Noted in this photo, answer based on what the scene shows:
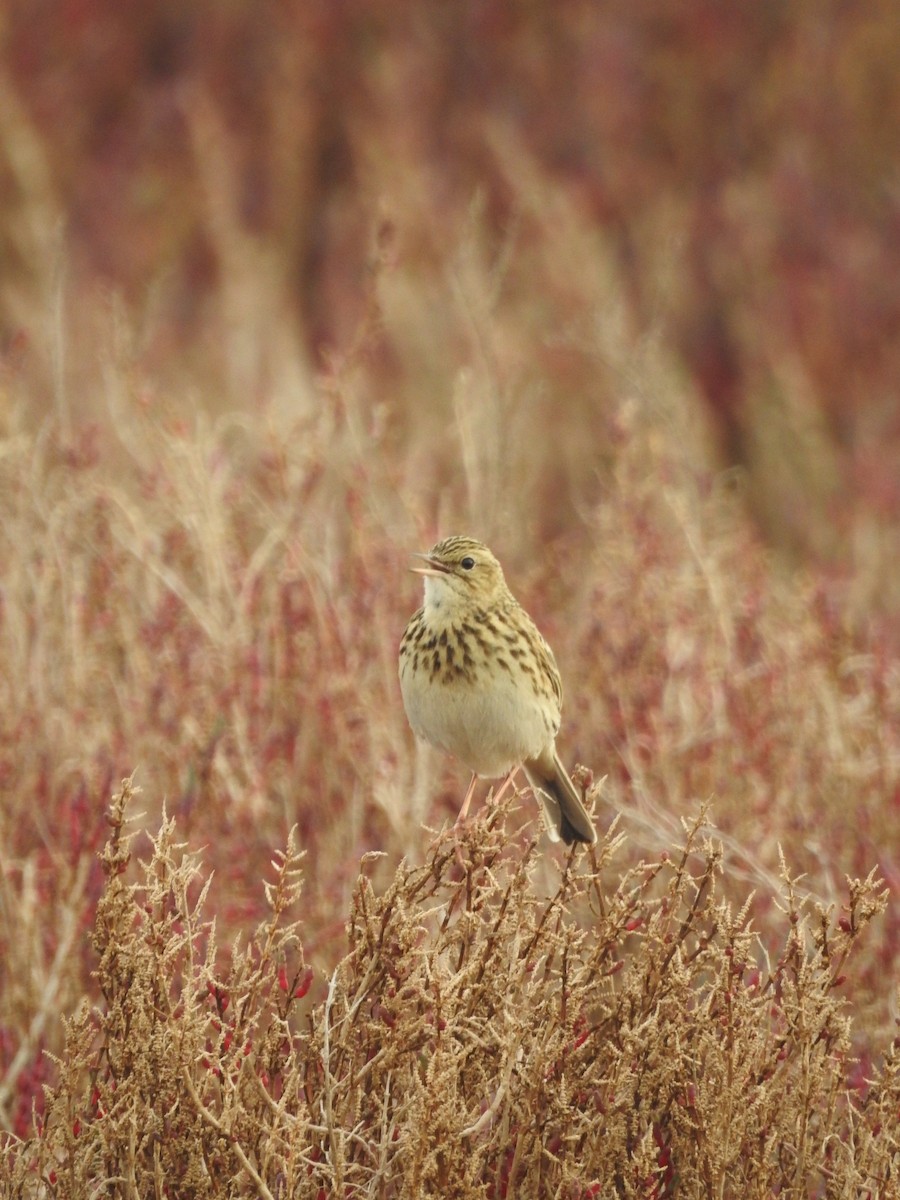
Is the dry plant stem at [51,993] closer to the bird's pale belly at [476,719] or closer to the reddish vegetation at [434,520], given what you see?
the reddish vegetation at [434,520]

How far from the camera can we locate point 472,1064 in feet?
8.25

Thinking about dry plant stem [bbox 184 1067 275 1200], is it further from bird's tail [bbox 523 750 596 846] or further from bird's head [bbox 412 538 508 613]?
bird's head [bbox 412 538 508 613]

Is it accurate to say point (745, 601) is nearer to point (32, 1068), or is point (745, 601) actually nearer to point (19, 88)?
point (32, 1068)

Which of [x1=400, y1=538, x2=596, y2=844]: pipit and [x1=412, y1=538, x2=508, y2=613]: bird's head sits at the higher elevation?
[x1=412, y1=538, x2=508, y2=613]: bird's head

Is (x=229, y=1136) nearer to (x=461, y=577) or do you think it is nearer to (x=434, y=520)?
(x=461, y=577)

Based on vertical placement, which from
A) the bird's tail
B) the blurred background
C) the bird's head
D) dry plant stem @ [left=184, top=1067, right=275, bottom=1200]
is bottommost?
dry plant stem @ [left=184, top=1067, right=275, bottom=1200]

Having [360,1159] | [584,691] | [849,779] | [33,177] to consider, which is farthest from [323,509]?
[33,177]

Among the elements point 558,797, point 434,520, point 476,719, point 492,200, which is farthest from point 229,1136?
point 492,200

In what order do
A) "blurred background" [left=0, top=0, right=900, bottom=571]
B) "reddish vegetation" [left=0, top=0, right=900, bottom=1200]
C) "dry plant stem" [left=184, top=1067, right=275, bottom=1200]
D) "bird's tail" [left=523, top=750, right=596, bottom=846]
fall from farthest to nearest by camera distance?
"blurred background" [left=0, top=0, right=900, bottom=571] < "bird's tail" [left=523, top=750, right=596, bottom=846] < "reddish vegetation" [left=0, top=0, right=900, bottom=1200] < "dry plant stem" [left=184, top=1067, right=275, bottom=1200]

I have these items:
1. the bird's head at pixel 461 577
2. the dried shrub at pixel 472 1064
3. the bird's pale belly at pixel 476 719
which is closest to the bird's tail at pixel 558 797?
the bird's pale belly at pixel 476 719

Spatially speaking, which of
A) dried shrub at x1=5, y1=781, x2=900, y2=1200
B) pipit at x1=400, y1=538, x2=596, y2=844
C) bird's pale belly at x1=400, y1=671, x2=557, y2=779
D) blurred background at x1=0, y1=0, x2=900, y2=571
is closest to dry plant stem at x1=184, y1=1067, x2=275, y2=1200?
dried shrub at x1=5, y1=781, x2=900, y2=1200

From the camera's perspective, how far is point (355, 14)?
13.0 meters

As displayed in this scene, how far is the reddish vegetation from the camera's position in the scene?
2510 mm

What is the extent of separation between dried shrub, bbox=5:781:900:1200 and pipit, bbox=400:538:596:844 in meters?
0.59
